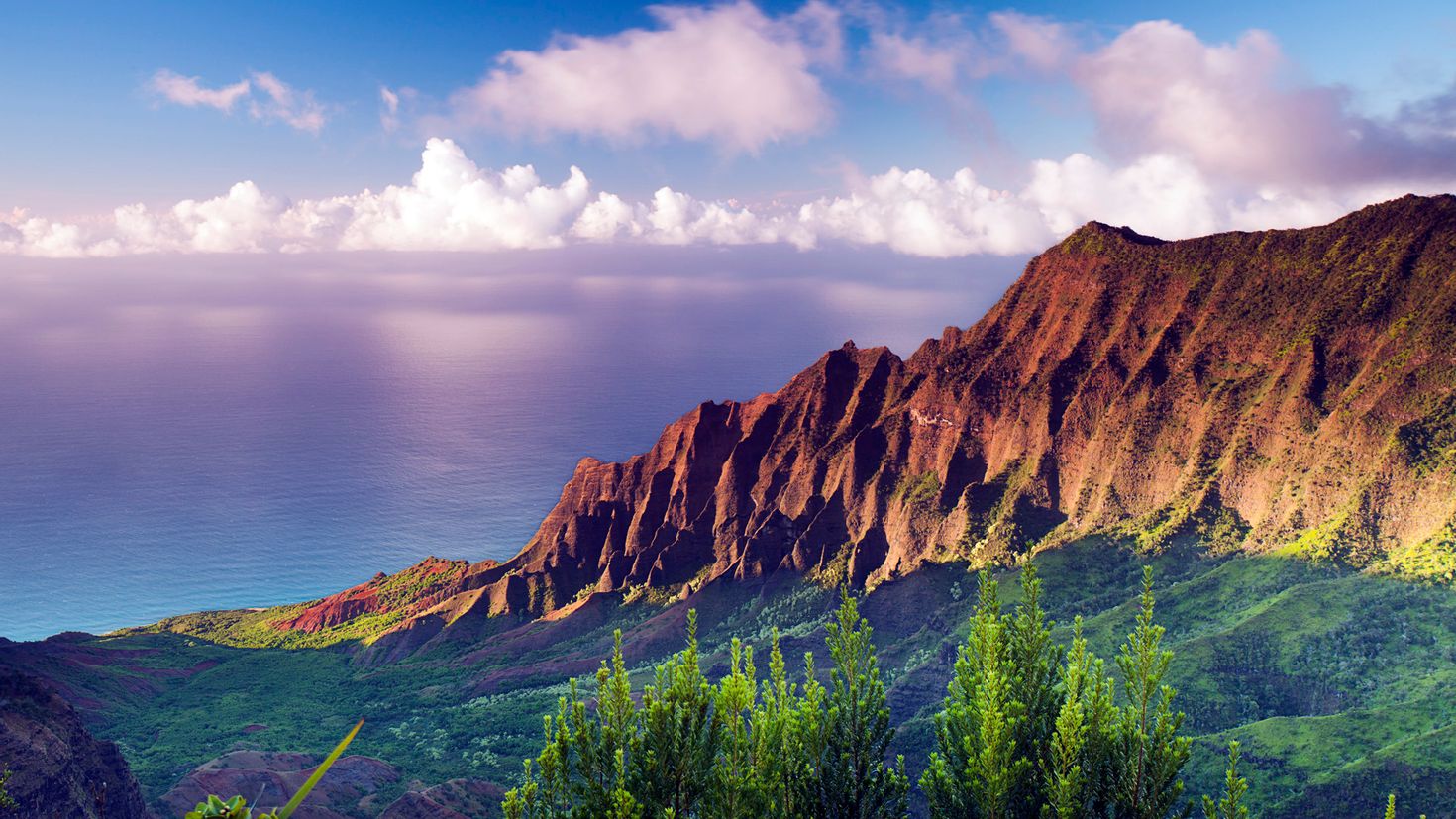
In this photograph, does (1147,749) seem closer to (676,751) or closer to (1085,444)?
(676,751)

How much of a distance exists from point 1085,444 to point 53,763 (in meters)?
96.6

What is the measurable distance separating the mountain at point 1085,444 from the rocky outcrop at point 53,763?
53985mm

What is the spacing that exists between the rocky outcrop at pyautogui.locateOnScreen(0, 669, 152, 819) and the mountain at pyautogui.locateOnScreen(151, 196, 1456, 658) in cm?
5398

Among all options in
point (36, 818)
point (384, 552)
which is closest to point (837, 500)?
point (36, 818)

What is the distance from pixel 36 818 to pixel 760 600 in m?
72.1

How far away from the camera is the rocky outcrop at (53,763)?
59.3 m

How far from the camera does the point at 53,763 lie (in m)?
62.1

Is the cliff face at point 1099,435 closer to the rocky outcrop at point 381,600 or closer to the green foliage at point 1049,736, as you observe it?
the rocky outcrop at point 381,600

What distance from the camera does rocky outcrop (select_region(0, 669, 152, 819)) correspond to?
59.3 meters

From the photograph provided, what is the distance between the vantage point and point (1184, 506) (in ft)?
313

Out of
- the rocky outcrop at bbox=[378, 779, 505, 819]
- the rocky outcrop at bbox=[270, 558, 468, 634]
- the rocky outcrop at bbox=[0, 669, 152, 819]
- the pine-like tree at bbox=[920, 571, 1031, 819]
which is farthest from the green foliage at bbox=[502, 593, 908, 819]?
the rocky outcrop at bbox=[270, 558, 468, 634]

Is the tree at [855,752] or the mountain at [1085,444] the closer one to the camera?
the tree at [855,752]

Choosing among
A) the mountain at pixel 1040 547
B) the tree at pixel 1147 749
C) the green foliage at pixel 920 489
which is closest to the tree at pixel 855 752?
the tree at pixel 1147 749

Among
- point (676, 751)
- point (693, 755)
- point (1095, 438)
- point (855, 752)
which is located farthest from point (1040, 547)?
point (676, 751)
